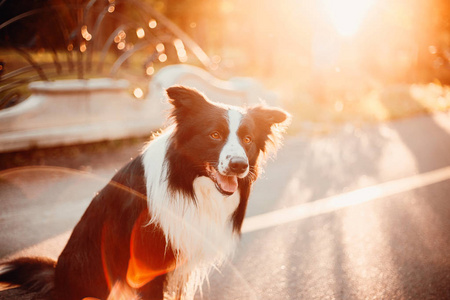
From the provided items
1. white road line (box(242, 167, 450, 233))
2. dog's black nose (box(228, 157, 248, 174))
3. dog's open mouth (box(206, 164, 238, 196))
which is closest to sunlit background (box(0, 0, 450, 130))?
white road line (box(242, 167, 450, 233))

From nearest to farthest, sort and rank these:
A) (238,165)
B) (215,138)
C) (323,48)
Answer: (238,165) → (215,138) → (323,48)

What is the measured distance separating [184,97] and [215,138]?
40cm

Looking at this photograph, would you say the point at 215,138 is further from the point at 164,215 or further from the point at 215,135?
the point at 164,215

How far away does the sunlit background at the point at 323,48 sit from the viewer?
33.2ft

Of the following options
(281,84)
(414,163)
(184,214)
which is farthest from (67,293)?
(281,84)

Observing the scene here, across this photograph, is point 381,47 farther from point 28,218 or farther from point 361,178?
point 28,218

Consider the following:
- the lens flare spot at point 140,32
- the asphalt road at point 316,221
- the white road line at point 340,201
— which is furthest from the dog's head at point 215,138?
the lens flare spot at point 140,32

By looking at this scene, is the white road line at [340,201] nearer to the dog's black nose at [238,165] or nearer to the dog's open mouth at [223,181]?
the dog's open mouth at [223,181]

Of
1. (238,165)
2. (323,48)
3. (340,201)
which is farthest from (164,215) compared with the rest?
(323,48)

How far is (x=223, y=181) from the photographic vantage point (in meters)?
2.64

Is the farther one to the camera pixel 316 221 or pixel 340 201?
pixel 340 201

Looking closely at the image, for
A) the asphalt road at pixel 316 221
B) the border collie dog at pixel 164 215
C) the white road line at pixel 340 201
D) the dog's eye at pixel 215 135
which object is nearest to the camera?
the border collie dog at pixel 164 215

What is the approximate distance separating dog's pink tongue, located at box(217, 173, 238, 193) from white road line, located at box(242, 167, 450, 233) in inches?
67.3

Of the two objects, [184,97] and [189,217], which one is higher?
[184,97]
